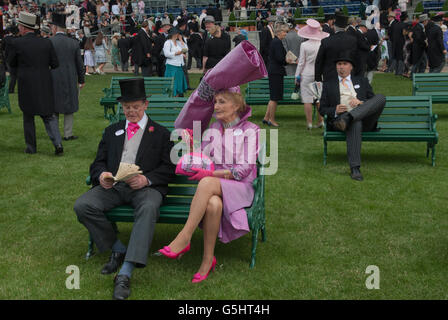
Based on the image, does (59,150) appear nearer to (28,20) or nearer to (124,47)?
(28,20)

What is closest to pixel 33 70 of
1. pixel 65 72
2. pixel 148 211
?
pixel 65 72

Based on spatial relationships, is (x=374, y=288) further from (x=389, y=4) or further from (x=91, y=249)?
(x=389, y=4)

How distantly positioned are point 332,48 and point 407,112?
1938mm

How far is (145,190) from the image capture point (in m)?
4.77

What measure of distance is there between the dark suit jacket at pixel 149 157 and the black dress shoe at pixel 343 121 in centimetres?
320

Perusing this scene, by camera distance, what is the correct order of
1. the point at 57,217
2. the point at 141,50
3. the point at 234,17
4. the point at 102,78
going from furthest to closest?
the point at 234,17
the point at 102,78
the point at 141,50
the point at 57,217

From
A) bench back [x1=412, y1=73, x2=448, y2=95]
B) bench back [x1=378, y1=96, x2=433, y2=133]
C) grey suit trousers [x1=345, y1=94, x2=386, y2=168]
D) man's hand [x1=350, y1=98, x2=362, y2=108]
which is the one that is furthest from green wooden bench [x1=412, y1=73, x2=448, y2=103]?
man's hand [x1=350, y1=98, x2=362, y2=108]

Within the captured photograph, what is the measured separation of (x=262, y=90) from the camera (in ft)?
40.4

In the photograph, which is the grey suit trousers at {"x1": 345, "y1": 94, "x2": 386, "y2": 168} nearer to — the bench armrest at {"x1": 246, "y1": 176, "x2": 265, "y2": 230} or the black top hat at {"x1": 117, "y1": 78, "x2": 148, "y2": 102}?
the bench armrest at {"x1": 246, "y1": 176, "x2": 265, "y2": 230}

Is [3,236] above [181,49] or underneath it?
underneath

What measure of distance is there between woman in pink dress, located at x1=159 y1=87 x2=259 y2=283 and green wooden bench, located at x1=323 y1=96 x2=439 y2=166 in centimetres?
343

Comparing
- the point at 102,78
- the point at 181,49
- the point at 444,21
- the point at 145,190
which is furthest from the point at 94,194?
the point at 444,21

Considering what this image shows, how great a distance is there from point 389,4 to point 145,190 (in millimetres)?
24877

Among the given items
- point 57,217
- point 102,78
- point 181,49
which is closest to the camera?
point 57,217
